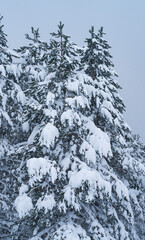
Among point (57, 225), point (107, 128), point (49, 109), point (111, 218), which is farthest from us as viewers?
point (107, 128)

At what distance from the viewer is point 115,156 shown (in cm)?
1158

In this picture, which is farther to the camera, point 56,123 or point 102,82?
point 102,82

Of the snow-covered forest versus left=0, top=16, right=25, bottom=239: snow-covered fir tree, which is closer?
the snow-covered forest

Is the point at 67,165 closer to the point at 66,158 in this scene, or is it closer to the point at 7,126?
the point at 66,158

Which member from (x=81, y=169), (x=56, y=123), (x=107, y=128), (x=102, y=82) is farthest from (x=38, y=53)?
(x=81, y=169)

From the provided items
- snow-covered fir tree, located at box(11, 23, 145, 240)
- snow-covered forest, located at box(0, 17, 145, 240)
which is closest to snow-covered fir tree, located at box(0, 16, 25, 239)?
snow-covered forest, located at box(0, 17, 145, 240)

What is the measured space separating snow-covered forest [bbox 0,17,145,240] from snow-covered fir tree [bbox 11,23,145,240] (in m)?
0.03

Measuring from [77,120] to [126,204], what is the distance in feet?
15.1

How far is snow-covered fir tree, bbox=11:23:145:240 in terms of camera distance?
7.78 metres

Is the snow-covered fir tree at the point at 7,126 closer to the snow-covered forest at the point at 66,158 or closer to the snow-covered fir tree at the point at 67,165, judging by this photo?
the snow-covered forest at the point at 66,158

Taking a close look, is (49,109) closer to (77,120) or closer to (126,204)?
(77,120)

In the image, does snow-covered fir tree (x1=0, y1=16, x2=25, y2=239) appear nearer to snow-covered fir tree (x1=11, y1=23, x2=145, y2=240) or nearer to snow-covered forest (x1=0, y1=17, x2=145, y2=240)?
snow-covered forest (x1=0, y1=17, x2=145, y2=240)

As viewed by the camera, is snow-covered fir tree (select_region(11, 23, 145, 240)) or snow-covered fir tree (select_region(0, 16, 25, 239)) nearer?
snow-covered fir tree (select_region(11, 23, 145, 240))

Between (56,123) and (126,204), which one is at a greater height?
(56,123)
